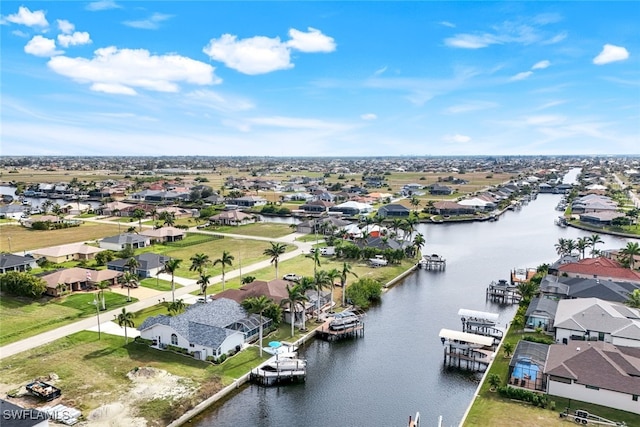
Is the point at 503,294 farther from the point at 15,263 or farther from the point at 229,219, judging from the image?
the point at 229,219

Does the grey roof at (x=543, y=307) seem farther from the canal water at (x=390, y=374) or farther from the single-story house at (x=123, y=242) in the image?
the single-story house at (x=123, y=242)

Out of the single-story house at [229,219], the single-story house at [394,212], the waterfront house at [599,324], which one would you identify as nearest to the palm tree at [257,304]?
the waterfront house at [599,324]

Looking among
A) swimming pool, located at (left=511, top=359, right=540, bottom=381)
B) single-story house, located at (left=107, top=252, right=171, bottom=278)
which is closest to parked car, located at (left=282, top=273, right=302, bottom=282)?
single-story house, located at (left=107, top=252, right=171, bottom=278)

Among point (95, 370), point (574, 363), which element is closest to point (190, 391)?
point (95, 370)

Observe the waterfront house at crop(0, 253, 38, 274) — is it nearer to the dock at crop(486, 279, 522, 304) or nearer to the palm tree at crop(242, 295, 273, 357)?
A: the palm tree at crop(242, 295, 273, 357)

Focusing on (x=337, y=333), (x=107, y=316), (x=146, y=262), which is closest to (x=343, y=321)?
Result: (x=337, y=333)

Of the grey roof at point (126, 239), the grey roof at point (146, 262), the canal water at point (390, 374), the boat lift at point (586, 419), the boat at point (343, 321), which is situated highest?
the grey roof at point (126, 239)
